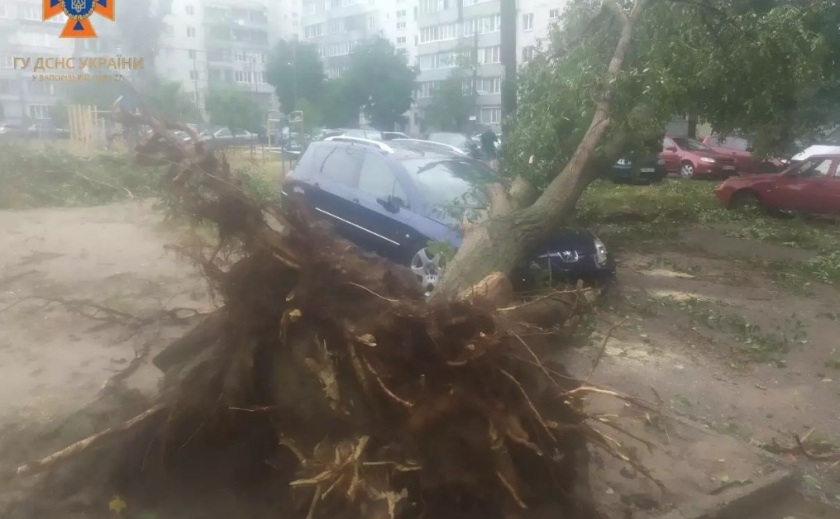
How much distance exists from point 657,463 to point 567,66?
20.2ft

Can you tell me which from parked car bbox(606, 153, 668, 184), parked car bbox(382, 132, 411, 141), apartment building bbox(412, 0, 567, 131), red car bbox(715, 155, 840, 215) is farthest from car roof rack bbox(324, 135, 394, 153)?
parked car bbox(606, 153, 668, 184)

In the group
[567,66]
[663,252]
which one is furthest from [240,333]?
[663,252]

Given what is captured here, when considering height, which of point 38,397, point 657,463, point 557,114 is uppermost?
point 557,114

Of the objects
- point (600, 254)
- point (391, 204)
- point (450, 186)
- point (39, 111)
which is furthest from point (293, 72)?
point (39, 111)

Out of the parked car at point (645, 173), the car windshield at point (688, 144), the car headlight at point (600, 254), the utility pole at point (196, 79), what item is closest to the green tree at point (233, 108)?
the utility pole at point (196, 79)

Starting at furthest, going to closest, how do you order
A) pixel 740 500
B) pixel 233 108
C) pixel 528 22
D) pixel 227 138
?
pixel 528 22 < pixel 233 108 < pixel 227 138 < pixel 740 500

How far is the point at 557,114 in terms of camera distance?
8.79 meters

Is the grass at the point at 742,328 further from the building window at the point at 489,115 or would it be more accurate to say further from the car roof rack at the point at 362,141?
the building window at the point at 489,115

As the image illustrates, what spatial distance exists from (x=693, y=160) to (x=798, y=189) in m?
7.45

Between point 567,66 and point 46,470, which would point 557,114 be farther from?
point 46,470

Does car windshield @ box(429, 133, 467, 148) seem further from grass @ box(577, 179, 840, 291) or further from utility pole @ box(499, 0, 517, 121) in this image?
grass @ box(577, 179, 840, 291)

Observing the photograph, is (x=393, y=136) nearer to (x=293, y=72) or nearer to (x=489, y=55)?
(x=293, y=72)

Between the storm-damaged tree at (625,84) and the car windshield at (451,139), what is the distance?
608mm

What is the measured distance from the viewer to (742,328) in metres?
6.66
